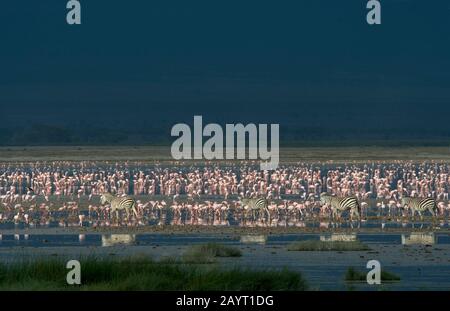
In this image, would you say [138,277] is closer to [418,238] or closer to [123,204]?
[418,238]

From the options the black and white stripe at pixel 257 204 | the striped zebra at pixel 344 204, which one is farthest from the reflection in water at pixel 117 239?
the striped zebra at pixel 344 204

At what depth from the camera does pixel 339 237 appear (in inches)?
1177

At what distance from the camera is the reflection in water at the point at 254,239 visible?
29391 mm

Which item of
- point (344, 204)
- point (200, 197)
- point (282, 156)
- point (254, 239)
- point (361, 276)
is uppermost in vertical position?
point (282, 156)

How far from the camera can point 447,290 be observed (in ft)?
68.3

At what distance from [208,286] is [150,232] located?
12408 millimetres

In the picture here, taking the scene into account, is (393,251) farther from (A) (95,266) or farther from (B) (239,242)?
(A) (95,266)

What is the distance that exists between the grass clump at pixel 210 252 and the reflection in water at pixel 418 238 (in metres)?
4.26

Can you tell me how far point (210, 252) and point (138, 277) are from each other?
225 inches

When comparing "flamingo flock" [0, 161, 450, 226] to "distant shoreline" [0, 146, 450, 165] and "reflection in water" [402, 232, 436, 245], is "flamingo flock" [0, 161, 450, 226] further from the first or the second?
"distant shoreline" [0, 146, 450, 165]

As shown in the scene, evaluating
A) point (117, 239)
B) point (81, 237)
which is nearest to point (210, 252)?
point (117, 239)

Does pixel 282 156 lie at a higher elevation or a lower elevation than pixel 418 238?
higher

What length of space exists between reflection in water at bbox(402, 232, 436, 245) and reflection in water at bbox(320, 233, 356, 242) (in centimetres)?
106
